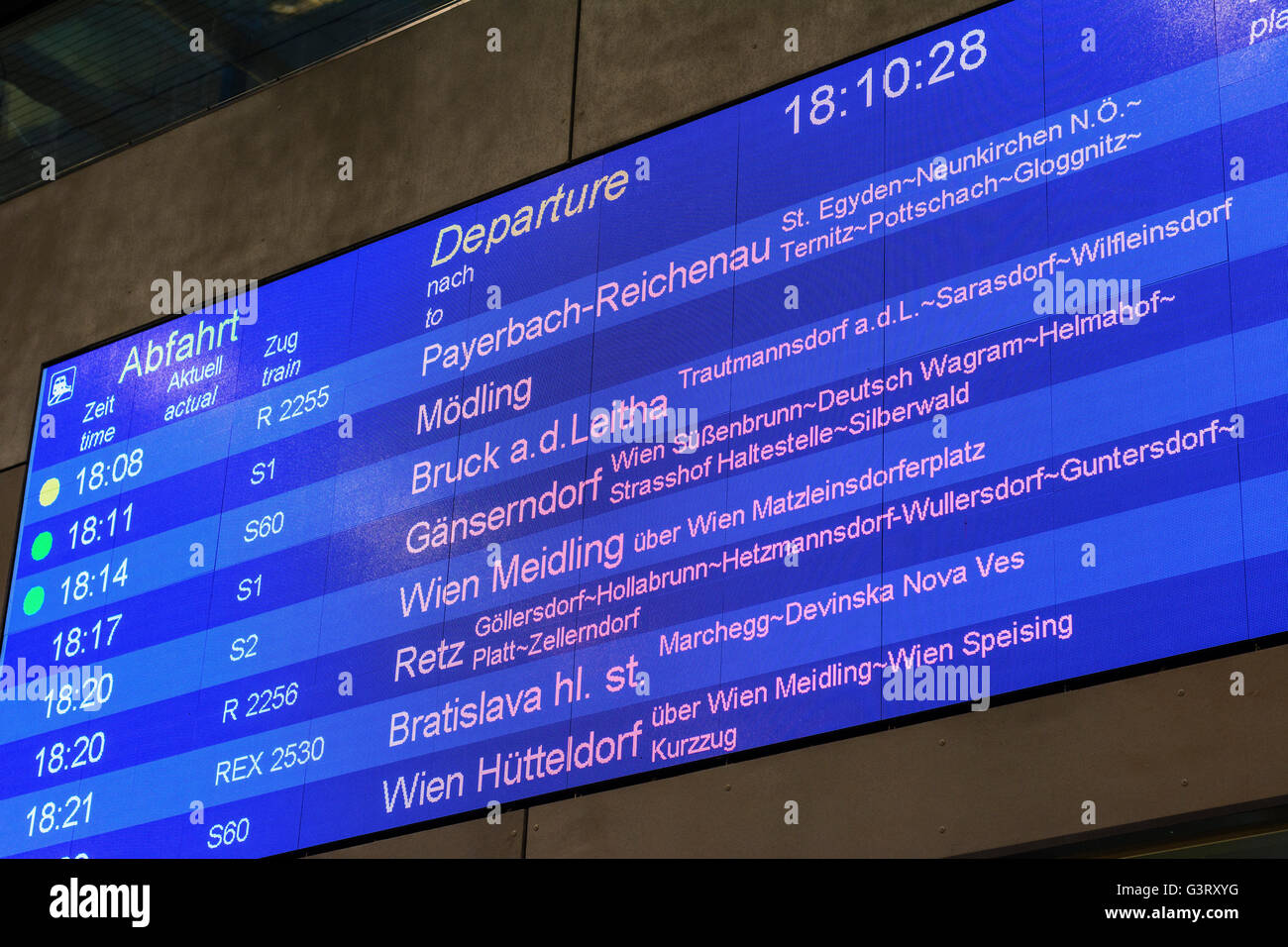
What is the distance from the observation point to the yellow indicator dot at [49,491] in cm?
872

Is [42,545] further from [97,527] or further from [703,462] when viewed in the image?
[703,462]

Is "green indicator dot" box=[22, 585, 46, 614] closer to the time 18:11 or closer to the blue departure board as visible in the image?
the blue departure board

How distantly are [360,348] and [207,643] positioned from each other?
134cm

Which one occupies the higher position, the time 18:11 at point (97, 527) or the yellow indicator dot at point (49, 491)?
the yellow indicator dot at point (49, 491)

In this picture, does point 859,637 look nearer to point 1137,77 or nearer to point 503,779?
point 503,779

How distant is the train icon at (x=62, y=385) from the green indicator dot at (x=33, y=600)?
0.96 m

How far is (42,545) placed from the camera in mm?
8609

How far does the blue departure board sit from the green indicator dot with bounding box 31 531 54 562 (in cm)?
5

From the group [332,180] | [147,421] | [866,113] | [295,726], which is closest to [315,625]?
[295,726]
